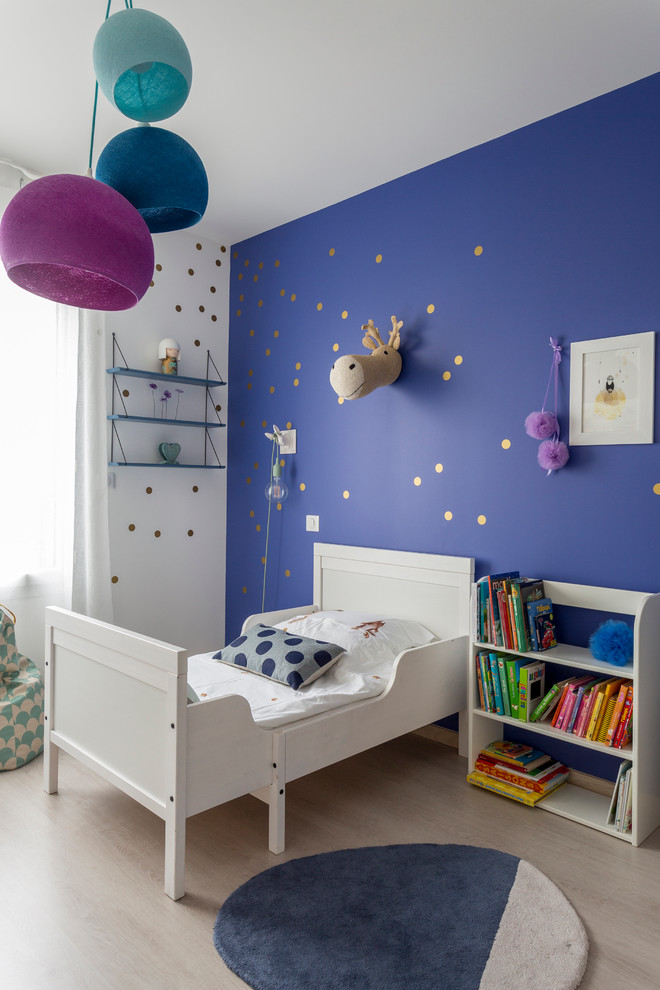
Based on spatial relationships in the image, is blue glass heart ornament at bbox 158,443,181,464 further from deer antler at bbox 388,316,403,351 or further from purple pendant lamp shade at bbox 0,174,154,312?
purple pendant lamp shade at bbox 0,174,154,312

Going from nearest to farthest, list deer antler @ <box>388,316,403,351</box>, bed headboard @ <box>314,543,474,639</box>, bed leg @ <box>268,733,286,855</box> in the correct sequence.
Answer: bed leg @ <box>268,733,286,855</box>, bed headboard @ <box>314,543,474,639</box>, deer antler @ <box>388,316,403,351</box>

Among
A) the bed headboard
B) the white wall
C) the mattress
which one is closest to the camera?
the mattress

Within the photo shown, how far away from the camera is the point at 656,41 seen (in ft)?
7.41

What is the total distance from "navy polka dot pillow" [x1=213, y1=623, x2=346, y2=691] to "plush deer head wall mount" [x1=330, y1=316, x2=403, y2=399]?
1143mm

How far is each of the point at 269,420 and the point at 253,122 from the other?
5.35 ft

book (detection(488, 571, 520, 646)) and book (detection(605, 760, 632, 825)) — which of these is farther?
book (detection(488, 571, 520, 646))

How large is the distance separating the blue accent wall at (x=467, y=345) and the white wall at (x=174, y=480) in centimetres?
20

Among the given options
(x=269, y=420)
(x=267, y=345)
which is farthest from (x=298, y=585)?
(x=267, y=345)

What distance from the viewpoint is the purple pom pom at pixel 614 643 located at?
2352 millimetres

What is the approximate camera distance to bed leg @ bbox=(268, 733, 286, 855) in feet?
7.02

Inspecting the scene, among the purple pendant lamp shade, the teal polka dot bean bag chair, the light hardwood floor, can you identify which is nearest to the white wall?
the teal polka dot bean bag chair

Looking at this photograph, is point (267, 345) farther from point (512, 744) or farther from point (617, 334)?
point (512, 744)

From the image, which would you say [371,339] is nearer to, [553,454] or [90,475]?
[553,454]

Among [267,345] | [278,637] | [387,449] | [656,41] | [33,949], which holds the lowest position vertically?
[33,949]
